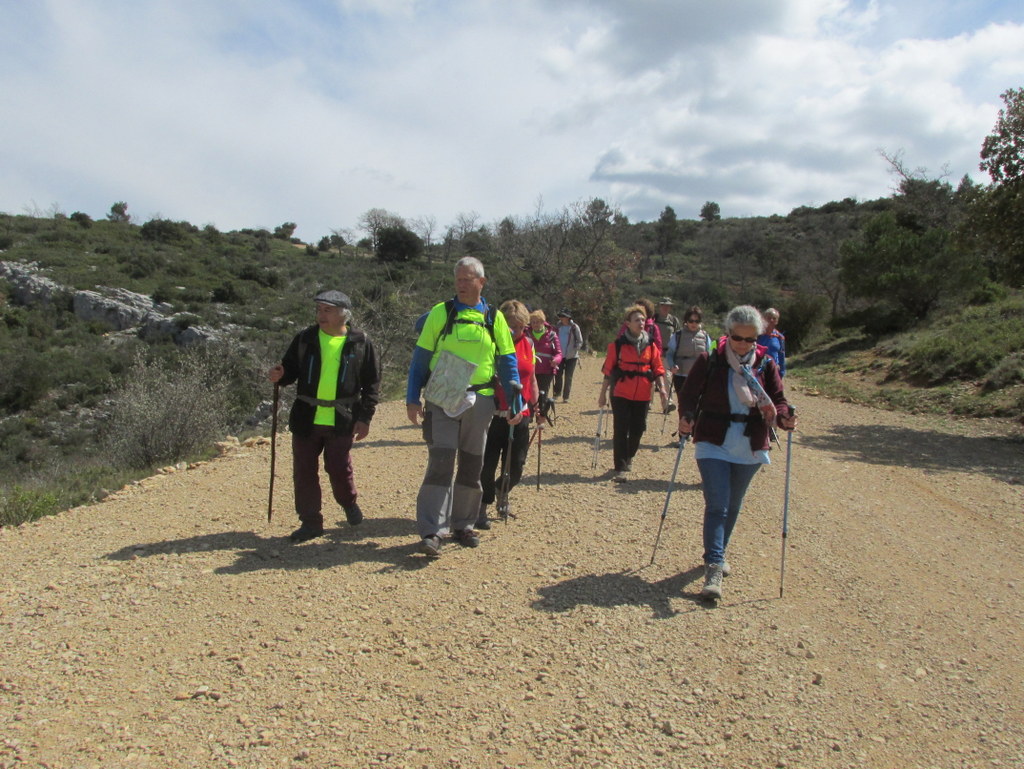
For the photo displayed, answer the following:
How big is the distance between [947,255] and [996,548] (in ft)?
67.3

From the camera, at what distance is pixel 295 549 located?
4.95m

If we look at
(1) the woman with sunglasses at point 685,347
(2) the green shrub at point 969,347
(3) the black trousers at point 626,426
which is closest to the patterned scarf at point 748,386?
(3) the black trousers at point 626,426

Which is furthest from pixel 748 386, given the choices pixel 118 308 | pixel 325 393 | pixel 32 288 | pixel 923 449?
pixel 32 288

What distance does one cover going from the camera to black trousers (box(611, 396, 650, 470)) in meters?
7.16

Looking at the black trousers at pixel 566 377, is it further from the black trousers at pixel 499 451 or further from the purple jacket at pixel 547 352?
the black trousers at pixel 499 451

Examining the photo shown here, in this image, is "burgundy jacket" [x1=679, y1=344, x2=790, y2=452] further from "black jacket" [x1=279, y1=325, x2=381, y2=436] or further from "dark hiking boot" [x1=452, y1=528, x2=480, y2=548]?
"black jacket" [x1=279, y1=325, x2=381, y2=436]

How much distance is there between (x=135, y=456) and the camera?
8.70 m

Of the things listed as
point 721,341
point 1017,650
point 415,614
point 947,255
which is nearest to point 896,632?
point 1017,650

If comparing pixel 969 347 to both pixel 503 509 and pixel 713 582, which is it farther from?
pixel 713 582

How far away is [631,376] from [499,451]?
201cm

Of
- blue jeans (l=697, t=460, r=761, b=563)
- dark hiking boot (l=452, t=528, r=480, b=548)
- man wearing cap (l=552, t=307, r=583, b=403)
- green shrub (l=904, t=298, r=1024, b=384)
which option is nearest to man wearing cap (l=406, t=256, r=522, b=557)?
dark hiking boot (l=452, t=528, r=480, b=548)

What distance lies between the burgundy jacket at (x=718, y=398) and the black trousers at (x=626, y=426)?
103 inches

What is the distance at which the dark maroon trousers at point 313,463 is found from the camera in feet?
16.4

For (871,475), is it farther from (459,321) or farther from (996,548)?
(459,321)
